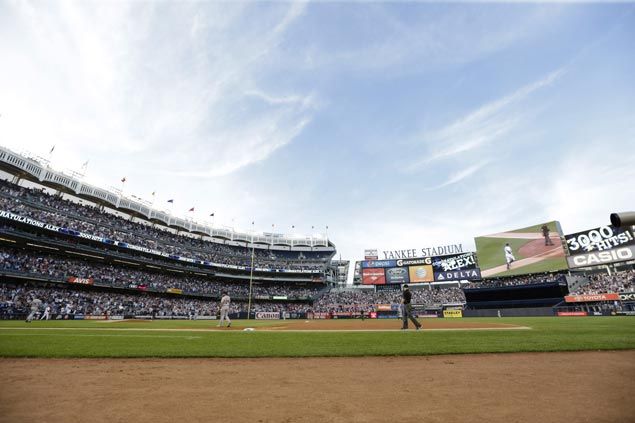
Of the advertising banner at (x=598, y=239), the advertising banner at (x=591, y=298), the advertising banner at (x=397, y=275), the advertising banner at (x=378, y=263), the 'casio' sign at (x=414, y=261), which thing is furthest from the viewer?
the advertising banner at (x=378, y=263)

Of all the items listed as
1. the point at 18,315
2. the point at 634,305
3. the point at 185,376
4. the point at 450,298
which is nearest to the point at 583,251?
the point at 634,305

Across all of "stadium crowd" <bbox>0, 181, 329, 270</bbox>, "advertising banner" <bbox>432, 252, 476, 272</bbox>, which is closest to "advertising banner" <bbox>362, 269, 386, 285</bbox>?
"advertising banner" <bbox>432, 252, 476, 272</bbox>

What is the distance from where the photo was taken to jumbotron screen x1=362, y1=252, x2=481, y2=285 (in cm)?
5691

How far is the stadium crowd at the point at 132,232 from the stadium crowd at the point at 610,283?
162 feet

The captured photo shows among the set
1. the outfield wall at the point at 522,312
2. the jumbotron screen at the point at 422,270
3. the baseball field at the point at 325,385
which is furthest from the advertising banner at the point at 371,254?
the baseball field at the point at 325,385

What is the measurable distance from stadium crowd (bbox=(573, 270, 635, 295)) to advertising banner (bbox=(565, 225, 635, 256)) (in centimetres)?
374

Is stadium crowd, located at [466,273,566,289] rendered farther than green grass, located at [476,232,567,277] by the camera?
No

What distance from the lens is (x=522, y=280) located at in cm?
5019

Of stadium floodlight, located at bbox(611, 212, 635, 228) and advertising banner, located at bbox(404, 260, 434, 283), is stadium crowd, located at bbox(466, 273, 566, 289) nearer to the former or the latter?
advertising banner, located at bbox(404, 260, 434, 283)

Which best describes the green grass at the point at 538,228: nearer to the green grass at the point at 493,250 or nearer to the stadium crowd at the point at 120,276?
the green grass at the point at 493,250

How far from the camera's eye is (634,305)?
29.7 meters

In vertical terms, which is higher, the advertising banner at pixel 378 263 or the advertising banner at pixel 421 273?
the advertising banner at pixel 378 263

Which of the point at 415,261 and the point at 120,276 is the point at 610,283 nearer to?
the point at 415,261

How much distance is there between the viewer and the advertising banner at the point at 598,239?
40906 mm
